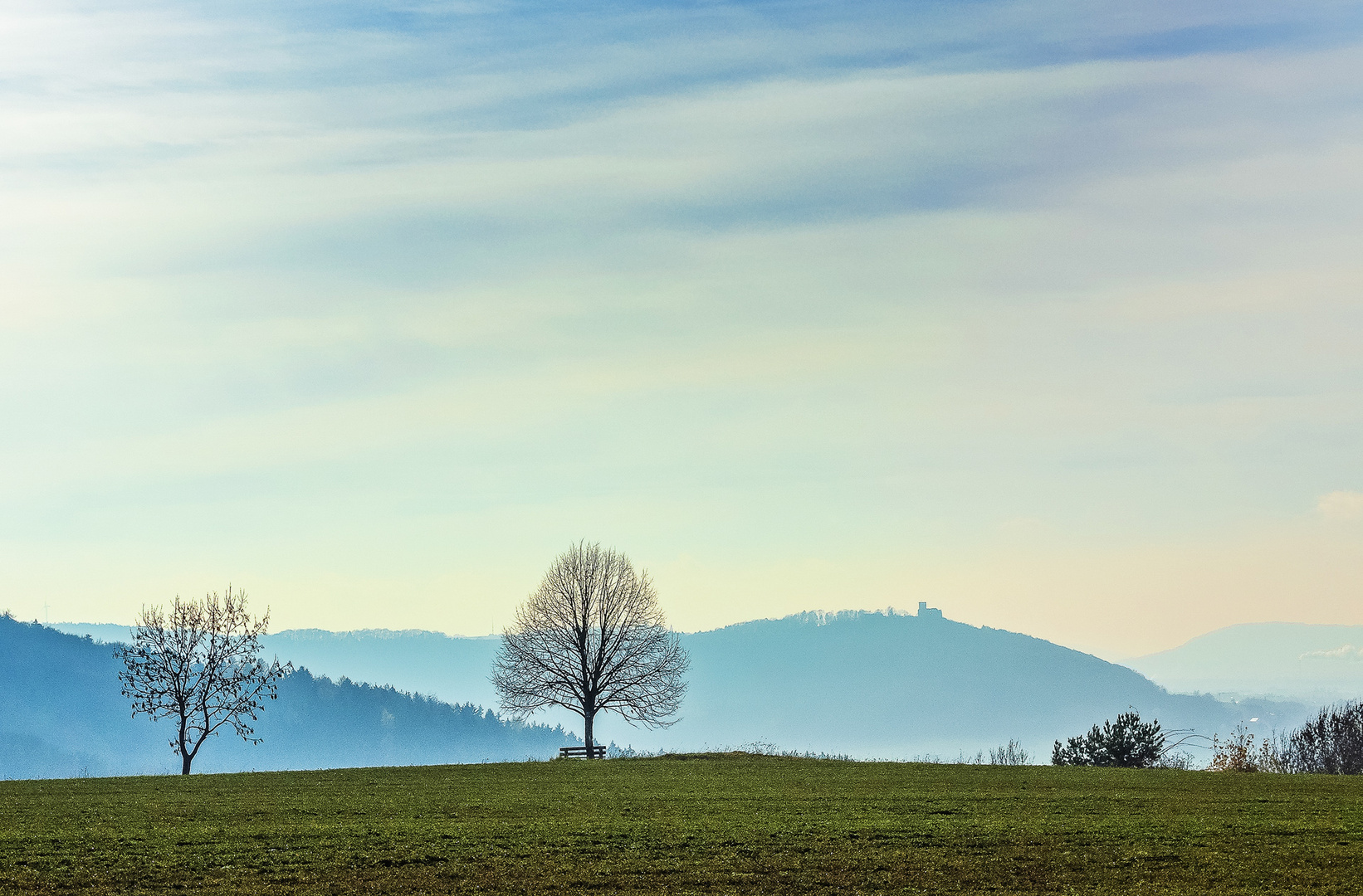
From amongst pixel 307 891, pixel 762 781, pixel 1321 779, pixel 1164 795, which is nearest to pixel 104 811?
pixel 307 891

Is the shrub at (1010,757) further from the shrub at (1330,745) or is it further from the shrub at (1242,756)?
the shrub at (1330,745)

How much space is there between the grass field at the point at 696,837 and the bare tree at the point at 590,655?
3348 centimetres

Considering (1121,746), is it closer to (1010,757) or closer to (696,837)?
(1010,757)

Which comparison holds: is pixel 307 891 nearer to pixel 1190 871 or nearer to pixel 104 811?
pixel 104 811

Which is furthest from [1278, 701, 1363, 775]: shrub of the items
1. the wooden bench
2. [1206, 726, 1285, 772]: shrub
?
the wooden bench

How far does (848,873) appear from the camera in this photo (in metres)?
27.6

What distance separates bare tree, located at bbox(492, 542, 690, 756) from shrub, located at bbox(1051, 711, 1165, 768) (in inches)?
944

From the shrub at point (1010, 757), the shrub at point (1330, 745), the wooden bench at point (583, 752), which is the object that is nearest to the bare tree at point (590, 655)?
the wooden bench at point (583, 752)

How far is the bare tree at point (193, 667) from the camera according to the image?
2872 inches

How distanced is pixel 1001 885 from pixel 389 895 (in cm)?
1295

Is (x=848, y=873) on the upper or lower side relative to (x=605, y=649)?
lower

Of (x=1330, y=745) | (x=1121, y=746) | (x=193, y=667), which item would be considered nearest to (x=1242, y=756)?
(x=1121, y=746)

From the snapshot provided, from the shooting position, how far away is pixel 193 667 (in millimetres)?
77875

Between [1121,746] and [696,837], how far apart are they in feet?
131
